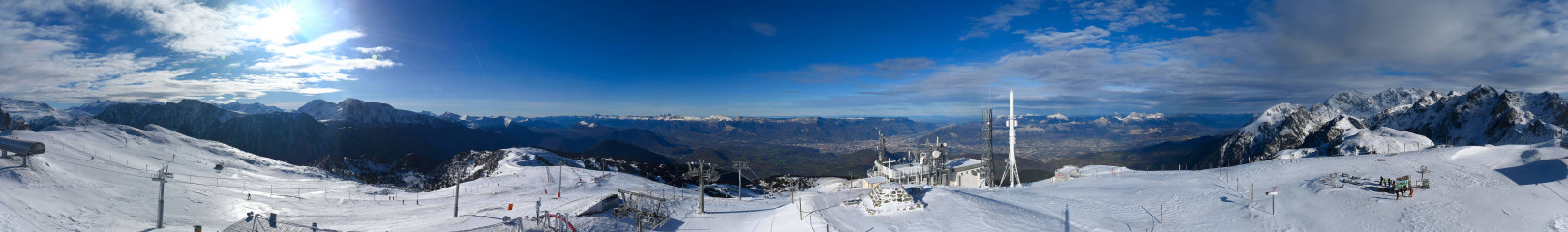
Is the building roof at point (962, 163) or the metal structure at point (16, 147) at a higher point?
the metal structure at point (16, 147)

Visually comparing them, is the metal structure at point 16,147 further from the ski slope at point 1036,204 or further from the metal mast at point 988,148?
the metal mast at point 988,148

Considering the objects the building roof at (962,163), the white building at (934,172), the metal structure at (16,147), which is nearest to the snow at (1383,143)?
the building roof at (962,163)

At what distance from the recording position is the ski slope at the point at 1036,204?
29.2 m

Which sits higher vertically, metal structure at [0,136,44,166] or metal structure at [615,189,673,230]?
metal structure at [0,136,44,166]

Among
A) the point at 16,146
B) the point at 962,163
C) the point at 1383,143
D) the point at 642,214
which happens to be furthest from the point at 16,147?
the point at 1383,143

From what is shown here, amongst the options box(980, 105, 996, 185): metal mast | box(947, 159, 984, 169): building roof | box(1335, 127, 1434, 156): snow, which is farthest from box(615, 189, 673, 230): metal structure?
box(1335, 127, 1434, 156): snow

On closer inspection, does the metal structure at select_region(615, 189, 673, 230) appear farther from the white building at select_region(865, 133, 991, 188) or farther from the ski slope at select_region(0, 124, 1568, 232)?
the white building at select_region(865, 133, 991, 188)

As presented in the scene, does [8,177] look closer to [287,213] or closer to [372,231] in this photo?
[287,213]

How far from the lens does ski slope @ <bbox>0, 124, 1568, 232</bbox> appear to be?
29.2 meters

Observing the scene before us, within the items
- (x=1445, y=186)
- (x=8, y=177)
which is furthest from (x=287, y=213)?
(x=1445, y=186)

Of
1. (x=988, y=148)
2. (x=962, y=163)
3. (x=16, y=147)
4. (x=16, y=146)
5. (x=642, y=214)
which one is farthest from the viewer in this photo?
(x=962, y=163)

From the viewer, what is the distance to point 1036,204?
123ft

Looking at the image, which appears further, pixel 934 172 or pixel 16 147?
pixel 934 172

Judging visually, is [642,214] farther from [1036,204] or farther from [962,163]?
[962,163]
